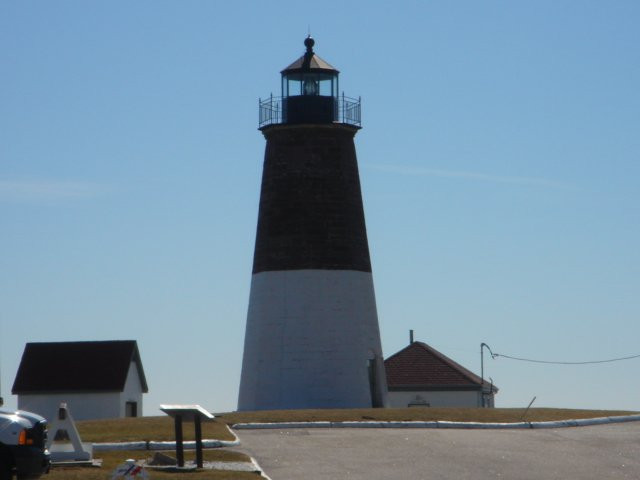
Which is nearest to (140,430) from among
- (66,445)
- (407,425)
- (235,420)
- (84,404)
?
(235,420)

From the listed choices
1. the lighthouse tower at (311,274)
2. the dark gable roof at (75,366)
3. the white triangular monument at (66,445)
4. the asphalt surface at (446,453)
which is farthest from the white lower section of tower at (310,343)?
the white triangular monument at (66,445)

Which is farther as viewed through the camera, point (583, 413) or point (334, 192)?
point (334, 192)

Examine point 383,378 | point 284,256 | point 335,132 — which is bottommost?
point 383,378

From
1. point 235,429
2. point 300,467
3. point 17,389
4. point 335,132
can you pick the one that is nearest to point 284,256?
point 335,132

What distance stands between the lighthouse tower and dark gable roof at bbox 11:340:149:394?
9.97m

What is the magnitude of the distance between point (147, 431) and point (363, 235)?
1507 centimetres

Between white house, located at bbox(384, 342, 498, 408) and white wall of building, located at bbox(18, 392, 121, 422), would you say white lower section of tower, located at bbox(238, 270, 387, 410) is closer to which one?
white wall of building, located at bbox(18, 392, 121, 422)

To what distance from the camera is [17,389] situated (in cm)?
5841

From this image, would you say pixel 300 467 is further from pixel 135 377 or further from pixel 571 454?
pixel 135 377

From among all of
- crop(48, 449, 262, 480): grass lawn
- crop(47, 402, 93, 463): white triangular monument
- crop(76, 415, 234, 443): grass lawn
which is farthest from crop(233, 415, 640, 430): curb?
crop(47, 402, 93, 463): white triangular monument

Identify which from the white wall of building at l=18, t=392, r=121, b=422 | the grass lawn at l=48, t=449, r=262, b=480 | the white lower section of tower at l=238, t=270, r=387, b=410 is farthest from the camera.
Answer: the white wall of building at l=18, t=392, r=121, b=422

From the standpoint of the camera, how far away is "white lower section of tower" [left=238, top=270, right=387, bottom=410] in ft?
158

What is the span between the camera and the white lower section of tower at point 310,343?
48.2 metres

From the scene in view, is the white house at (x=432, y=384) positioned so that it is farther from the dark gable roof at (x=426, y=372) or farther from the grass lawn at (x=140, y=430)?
the grass lawn at (x=140, y=430)
